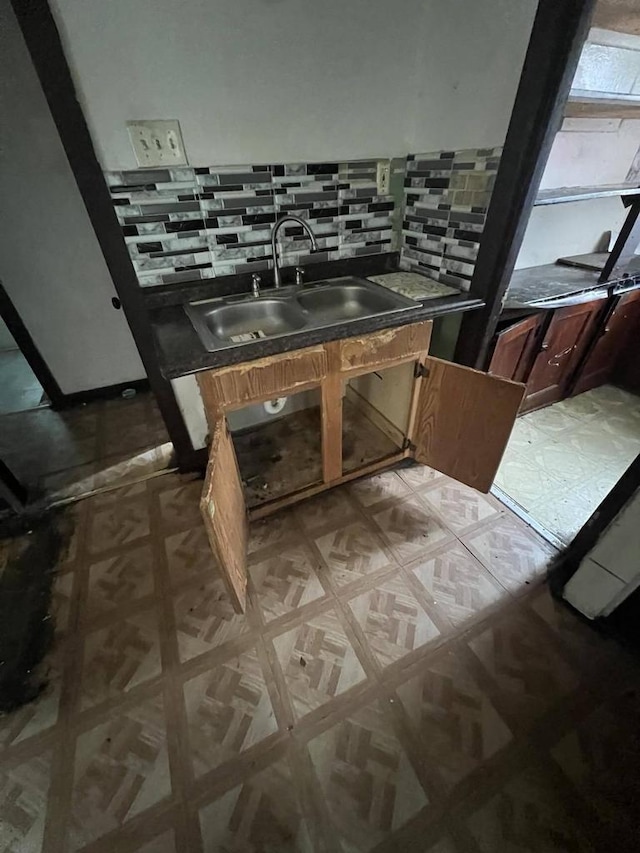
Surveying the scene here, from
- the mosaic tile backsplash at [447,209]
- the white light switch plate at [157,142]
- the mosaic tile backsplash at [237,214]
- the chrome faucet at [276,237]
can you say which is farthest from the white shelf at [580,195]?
the white light switch plate at [157,142]

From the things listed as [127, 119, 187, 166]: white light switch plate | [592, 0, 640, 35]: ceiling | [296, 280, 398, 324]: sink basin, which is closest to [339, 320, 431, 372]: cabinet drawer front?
[296, 280, 398, 324]: sink basin

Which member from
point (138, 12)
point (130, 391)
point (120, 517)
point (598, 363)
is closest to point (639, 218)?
point (598, 363)

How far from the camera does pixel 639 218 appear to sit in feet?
5.63

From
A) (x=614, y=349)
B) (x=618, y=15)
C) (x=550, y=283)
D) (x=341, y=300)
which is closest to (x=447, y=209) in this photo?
(x=341, y=300)

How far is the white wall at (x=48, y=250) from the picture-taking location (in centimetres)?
154

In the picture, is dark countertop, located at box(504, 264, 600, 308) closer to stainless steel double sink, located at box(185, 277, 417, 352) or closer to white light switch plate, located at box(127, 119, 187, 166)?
stainless steel double sink, located at box(185, 277, 417, 352)

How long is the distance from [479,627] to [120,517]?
4.84ft

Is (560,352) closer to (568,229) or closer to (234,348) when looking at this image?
(568,229)

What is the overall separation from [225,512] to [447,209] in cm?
133

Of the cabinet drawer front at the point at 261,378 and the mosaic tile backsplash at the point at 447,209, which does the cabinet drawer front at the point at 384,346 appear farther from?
the mosaic tile backsplash at the point at 447,209

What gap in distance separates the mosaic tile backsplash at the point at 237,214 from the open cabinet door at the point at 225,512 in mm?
653

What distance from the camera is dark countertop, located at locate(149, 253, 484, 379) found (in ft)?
3.24

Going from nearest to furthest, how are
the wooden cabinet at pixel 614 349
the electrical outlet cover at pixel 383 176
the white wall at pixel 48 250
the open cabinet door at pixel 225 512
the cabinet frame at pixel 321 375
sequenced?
the open cabinet door at pixel 225 512 → the cabinet frame at pixel 321 375 → the electrical outlet cover at pixel 383 176 → the white wall at pixel 48 250 → the wooden cabinet at pixel 614 349

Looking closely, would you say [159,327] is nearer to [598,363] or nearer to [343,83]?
[343,83]
